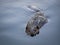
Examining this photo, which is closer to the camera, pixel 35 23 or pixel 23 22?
pixel 35 23

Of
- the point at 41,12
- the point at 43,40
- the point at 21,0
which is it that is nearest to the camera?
the point at 43,40

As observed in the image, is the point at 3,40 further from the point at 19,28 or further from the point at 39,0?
the point at 39,0

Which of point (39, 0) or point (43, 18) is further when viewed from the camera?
point (39, 0)

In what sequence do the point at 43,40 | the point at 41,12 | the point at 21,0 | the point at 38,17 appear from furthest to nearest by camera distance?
the point at 21,0
the point at 41,12
the point at 38,17
the point at 43,40

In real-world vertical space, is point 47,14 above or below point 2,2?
below

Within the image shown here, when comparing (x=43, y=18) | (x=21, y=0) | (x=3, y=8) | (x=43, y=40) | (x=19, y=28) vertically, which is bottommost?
(x=43, y=40)

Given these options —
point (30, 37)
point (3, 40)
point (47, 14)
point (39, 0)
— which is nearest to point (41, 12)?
point (47, 14)

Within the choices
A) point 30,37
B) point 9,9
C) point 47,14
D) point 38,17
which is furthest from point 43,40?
point 9,9
